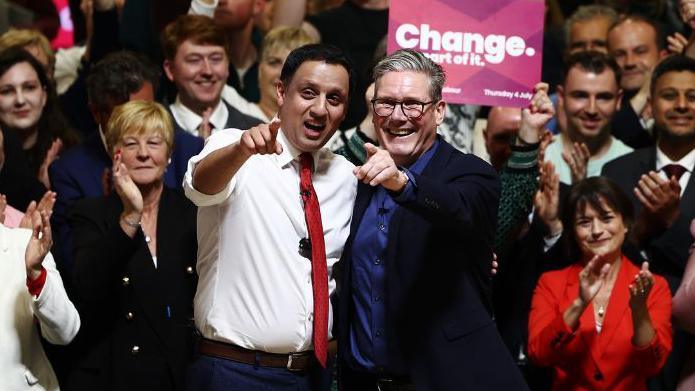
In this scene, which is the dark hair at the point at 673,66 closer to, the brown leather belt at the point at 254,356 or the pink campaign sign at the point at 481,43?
the pink campaign sign at the point at 481,43

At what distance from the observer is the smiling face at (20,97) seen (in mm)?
6172

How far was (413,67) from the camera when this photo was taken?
168 inches

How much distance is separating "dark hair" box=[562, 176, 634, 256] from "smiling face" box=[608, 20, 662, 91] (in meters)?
1.77

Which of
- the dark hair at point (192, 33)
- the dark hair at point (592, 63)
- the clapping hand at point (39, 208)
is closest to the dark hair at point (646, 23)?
the dark hair at point (592, 63)

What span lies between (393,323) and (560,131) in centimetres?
279

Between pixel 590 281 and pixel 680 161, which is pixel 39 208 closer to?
pixel 590 281

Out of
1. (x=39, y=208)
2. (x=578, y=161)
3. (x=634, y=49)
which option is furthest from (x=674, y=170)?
(x=39, y=208)

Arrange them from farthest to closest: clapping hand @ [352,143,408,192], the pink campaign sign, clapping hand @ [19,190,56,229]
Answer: the pink campaign sign, clapping hand @ [19,190,56,229], clapping hand @ [352,143,408,192]

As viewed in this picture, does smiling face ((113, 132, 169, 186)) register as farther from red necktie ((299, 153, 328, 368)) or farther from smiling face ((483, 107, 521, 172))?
smiling face ((483, 107, 521, 172))

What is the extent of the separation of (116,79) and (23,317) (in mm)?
1494

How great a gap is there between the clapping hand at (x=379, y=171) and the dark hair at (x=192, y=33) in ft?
9.23

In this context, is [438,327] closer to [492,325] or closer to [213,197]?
[492,325]

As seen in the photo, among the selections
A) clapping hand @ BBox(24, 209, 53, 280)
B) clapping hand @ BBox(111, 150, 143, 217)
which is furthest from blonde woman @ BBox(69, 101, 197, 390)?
clapping hand @ BBox(24, 209, 53, 280)

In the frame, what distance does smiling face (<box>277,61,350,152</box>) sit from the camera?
14.2ft
